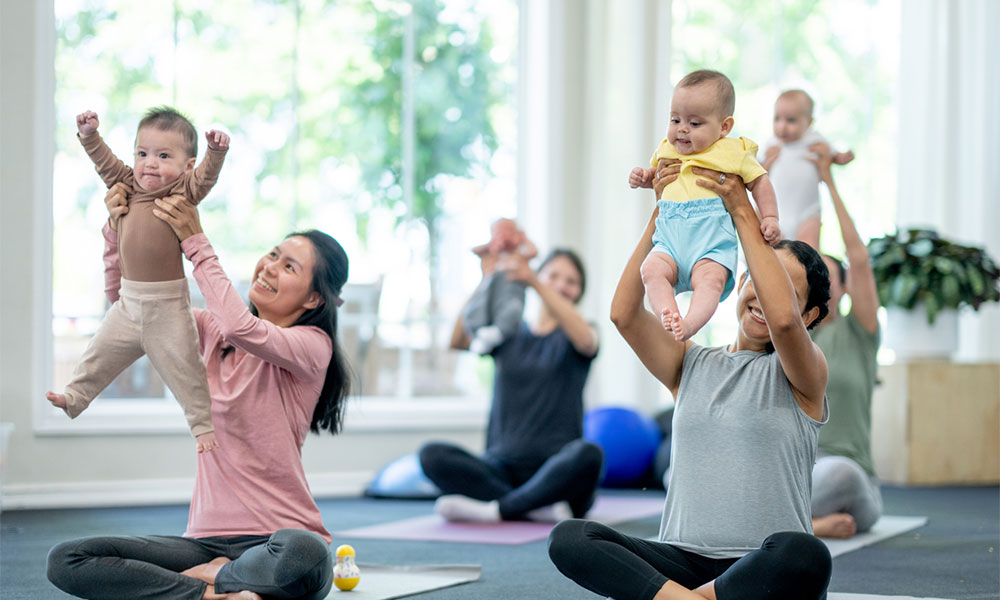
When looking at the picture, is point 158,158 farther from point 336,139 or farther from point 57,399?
point 336,139

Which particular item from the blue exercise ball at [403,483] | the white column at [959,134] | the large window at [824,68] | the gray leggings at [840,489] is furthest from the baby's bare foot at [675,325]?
the white column at [959,134]

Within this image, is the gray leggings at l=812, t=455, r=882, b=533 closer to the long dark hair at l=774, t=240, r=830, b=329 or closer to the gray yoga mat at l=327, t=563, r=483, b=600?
the gray yoga mat at l=327, t=563, r=483, b=600

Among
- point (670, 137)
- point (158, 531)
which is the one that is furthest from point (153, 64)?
point (670, 137)

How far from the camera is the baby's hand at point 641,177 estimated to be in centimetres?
220

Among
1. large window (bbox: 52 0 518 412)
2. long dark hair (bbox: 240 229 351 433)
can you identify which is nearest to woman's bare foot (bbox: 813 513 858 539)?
long dark hair (bbox: 240 229 351 433)

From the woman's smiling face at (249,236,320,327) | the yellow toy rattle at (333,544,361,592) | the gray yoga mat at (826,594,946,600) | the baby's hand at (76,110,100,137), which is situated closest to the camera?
the baby's hand at (76,110,100,137)

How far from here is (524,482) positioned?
13.1ft

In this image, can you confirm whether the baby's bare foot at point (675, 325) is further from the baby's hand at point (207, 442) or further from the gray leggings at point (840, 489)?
the gray leggings at point (840, 489)

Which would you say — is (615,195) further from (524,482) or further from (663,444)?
(524,482)

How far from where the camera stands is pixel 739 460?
6.64 feet

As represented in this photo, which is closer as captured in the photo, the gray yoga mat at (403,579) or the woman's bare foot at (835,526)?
the gray yoga mat at (403,579)

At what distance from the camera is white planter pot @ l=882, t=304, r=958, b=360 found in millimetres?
5340

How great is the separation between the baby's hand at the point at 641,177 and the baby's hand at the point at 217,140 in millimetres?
793

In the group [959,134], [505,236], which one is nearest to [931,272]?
[959,134]
